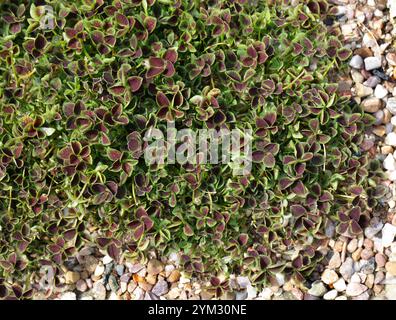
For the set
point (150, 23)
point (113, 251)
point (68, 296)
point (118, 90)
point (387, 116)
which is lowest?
point (68, 296)

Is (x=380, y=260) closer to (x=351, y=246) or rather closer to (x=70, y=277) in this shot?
(x=351, y=246)

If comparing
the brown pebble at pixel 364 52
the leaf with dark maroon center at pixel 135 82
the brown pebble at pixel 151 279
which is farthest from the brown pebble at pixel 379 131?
the brown pebble at pixel 151 279

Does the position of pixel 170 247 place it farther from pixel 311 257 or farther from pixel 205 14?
pixel 205 14

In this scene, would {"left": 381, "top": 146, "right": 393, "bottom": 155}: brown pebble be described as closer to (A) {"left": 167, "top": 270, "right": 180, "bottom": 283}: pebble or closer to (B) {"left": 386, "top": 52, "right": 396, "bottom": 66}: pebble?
(B) {"left": 386, "top": 52, "right": 396, "bottom": 66}: pebble

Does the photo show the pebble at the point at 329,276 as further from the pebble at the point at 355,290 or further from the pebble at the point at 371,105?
the pebble at the point at 371,105

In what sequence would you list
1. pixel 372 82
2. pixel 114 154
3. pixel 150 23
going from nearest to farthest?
pixel 114 154 → pixel 150 23 → pixel 372 82

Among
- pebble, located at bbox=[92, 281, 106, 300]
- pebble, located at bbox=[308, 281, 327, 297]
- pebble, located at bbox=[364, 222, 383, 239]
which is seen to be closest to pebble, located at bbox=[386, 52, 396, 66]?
pebble, located at bbox=[364, 222, 383, 239]

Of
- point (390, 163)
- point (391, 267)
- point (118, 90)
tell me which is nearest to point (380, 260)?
point (391, 267)
